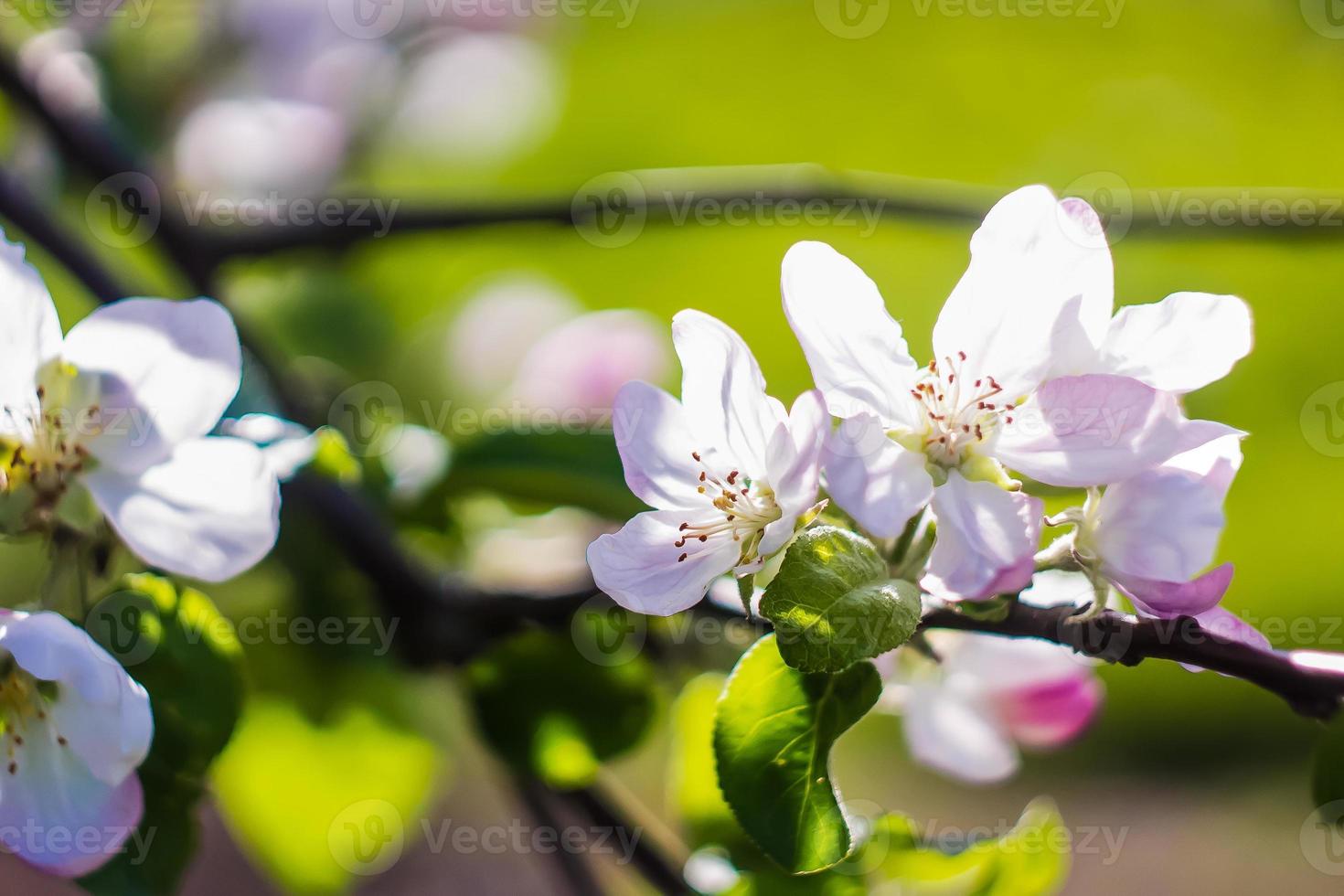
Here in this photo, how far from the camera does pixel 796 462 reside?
0.45 m

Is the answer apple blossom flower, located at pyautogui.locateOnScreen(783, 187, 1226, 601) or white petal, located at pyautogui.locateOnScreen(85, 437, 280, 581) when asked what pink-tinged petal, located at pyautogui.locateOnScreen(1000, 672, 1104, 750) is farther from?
white petal, located at pyautogui.locateOnScreen(85, 437, 280, 581)

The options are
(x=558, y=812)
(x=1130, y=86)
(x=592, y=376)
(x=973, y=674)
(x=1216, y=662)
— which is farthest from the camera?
(x=1130, y=86)

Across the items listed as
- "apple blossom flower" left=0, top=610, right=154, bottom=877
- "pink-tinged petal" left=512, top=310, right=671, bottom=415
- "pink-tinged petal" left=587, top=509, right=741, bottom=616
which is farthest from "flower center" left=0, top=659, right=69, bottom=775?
"pink-tinged petal" left=512, top=310, right=671, bottom=415

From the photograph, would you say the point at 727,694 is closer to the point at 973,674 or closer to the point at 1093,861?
the point at 973,674

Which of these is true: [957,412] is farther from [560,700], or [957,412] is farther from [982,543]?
[560,700]

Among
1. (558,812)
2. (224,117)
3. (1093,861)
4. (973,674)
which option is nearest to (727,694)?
(973,674)

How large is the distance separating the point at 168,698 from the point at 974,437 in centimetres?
39

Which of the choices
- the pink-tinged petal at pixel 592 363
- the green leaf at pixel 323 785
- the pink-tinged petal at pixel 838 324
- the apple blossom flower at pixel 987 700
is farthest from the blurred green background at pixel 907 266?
the pink-tinged petal at pixel 838 324

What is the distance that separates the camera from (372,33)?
4.67 ft

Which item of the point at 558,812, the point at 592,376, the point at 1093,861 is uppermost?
the point at 592,376

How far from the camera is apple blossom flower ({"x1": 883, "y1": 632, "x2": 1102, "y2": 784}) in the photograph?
29.5 inches

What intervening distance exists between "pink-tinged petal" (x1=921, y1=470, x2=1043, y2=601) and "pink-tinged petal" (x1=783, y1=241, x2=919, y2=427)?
2.1 inches

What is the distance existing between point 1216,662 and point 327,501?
56cm

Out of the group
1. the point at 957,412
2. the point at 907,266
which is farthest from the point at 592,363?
the point at 907,266
